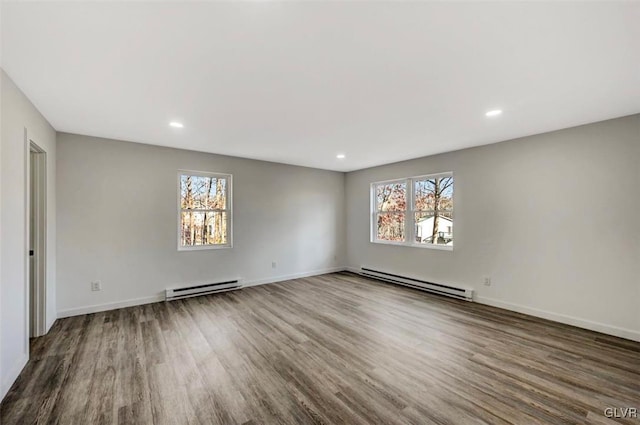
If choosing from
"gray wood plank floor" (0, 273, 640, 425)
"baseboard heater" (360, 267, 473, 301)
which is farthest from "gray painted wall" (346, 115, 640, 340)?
"gray wood plank floor" (0, 273, 640, 425)

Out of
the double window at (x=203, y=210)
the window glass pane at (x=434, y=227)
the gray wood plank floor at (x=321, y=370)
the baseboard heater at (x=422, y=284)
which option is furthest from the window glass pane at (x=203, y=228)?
the window glass pane at (x=434, y=227)

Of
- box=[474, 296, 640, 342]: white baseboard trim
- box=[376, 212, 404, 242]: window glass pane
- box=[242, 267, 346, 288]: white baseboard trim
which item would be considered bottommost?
box=[242, 267, 346, 288]: white baseboard trim

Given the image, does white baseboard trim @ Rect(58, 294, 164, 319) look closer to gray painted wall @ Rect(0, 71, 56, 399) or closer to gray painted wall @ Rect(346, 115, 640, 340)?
gray painted wall @ Rect(0, 71, 56, 399)

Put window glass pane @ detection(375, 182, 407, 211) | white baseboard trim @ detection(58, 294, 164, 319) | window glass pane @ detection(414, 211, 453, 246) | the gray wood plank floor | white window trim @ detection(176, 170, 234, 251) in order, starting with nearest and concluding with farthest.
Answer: the gray wood plank floor < white baseboard trim @ detection(58, 294, 164, 319) < white window trim @ detection(176, 170, 234, 251) < window glass pane @ detection(414, 211, 453, 246) < window glass pane @ detection(375, 182, 407, 211)

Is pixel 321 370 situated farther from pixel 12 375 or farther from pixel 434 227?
pixel 434 227

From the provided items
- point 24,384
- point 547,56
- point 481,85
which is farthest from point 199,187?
point 547,56

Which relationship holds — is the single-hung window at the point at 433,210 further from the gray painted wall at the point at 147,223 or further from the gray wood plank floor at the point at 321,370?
the gray painted wall at the point at 147,223

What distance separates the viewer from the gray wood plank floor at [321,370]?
1.83m

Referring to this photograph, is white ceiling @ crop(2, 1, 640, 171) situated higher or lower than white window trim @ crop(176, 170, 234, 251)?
higher

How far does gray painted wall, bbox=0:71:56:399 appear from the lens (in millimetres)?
1992

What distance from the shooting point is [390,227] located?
5719mm

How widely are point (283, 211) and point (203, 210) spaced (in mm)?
1566

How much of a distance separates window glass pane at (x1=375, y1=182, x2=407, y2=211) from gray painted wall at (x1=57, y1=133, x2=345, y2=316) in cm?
176

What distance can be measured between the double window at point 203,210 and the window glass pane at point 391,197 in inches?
127
